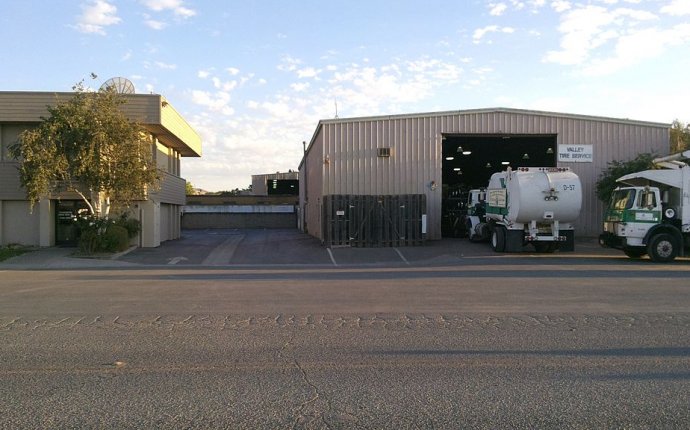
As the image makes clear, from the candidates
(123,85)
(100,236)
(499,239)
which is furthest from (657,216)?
(123,85)

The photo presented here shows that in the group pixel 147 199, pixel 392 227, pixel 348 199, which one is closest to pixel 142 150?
pixel 147 199

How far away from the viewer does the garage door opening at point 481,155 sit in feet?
106

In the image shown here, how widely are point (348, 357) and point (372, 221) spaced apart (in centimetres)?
1996

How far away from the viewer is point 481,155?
4188 cm

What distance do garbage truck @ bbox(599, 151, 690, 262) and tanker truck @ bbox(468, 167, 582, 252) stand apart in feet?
5.90

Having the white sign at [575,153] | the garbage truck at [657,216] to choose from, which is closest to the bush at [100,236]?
the garbage truck at [657,216]

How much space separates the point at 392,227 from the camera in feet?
88.1

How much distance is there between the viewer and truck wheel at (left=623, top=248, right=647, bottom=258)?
2150cm

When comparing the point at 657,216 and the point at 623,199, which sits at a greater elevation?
the point at 623,199

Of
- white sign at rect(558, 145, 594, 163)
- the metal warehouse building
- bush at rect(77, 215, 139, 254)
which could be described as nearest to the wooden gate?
the metal warehouse building

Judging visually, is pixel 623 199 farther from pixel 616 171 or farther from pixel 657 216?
pixel 616 171

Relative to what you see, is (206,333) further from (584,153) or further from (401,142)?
(584,153)

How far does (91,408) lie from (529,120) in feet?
90.2

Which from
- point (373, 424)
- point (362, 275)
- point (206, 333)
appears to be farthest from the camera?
point (362, 275)
